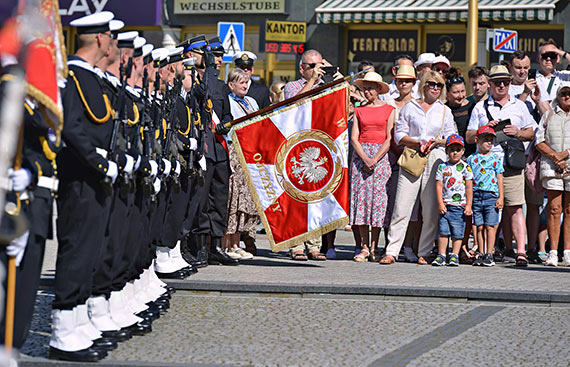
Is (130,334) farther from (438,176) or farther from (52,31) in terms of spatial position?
(438,176)

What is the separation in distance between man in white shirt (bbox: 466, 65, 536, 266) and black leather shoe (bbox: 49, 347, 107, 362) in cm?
611

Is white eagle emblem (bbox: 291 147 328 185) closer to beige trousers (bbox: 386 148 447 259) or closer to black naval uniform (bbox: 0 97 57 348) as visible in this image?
beige trousers (bbox: 386 148 447 259)

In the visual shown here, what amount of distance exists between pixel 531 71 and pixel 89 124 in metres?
7.06

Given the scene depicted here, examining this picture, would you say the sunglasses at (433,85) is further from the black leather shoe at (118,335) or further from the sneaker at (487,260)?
the black leather shoe at (118,335)

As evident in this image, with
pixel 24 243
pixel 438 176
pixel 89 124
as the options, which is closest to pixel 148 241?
pixel 89 124

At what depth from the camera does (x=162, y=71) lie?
357 inches

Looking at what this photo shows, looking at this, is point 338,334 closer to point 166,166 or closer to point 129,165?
point 129,165

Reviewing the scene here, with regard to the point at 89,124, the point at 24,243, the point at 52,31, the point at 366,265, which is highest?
the point at 52,31

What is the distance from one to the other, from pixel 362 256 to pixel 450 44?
47.3ft

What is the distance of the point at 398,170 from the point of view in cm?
1167

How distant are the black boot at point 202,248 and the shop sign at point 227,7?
16209mm

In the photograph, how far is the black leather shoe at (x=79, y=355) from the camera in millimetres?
6285

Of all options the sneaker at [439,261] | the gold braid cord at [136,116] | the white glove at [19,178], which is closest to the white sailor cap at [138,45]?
the gold braid cord at [136,116]

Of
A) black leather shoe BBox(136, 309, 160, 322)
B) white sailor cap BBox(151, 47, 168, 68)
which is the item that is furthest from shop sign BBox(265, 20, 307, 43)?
black leather shoe BBox(136, 309, 160, 322)
